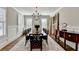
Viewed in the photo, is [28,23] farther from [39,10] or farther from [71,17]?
[71,17]

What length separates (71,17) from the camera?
5090 mm

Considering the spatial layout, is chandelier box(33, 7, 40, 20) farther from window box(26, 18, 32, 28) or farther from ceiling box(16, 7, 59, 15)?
window box(26, 18, 32, 28)

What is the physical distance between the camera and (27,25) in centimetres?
587

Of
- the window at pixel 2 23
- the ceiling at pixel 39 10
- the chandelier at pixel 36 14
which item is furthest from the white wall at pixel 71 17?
the window at pixel 2 23

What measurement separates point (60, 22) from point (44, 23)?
0.86 m

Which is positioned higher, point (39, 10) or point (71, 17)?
point (39, 10)

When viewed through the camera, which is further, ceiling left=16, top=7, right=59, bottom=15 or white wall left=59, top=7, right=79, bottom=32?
ceiling left=16, top=7, right=59, bottom=15

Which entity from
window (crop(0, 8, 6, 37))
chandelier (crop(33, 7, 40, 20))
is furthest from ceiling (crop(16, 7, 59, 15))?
window (crop(0, 8, 6, 37))

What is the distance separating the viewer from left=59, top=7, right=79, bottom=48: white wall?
4.78 m

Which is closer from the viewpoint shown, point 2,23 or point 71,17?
point 71,17

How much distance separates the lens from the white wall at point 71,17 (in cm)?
478

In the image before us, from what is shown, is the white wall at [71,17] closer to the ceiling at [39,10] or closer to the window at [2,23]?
the ceiling at [39,10]

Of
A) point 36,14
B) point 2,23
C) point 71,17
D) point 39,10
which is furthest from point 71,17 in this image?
point 2,23
